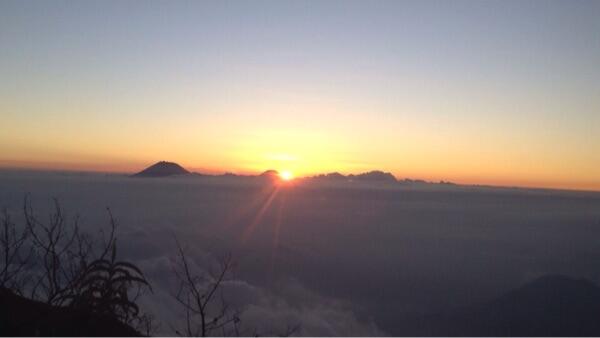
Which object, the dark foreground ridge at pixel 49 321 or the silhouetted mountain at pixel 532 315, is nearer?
the dark foreground ridge at pixel 49 321

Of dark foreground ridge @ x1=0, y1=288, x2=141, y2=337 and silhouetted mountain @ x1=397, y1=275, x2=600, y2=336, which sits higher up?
dark foreground ridge @ x1=0, y1=288, x2=141, y2=337

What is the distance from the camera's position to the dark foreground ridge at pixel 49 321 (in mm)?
4504

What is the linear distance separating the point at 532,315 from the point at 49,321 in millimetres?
103399

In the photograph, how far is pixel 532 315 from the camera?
91438 millimetres

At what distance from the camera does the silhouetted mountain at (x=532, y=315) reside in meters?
82.4

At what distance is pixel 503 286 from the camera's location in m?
106

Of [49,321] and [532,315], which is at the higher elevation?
[49,321]

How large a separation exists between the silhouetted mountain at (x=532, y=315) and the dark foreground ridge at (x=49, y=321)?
77646mm

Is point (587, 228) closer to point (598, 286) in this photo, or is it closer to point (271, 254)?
point (598, 286)

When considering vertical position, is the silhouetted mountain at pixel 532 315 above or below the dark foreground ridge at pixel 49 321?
below

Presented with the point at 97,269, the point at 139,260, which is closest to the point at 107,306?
the point at 97,269

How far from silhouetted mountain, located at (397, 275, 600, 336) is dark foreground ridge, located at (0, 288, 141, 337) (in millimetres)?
77646

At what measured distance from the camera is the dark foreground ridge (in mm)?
4504

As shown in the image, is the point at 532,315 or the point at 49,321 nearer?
the point at 49,321
